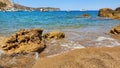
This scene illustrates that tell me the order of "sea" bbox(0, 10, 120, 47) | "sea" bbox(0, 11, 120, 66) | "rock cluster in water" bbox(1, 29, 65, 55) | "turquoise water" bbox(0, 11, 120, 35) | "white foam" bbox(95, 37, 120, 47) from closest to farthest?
"rock cluster in water" bbox(1, 29, 65, 55) → "sea" bbox(0, 11, 120, 66) → "white foam" bbox(95, 37, 120, 47) → "sea" bbox(0, 10, 120, 47) → "turquoise water" bbox(0, 11, 120, 35)

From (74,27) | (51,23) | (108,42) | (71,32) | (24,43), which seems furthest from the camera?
(51,23)

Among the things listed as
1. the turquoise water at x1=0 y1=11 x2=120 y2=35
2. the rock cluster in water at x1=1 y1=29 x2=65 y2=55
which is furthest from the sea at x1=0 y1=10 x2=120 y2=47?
the rock cluster in water at x1=1 y1=29 x2=65 y2=55

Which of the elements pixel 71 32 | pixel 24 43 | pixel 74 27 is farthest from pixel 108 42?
pixel 74 27

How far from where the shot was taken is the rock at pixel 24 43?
41.9 feet

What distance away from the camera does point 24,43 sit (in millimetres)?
13273

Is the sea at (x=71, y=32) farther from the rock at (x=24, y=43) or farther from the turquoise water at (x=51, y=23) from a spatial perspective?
the rock at (x=24, y=43)

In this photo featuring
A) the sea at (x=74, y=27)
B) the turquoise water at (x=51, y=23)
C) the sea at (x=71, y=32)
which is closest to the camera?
the sea at (x=71, y=32)

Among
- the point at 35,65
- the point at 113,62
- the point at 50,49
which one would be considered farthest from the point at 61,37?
the point at 113,62

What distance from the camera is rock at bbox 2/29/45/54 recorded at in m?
12.8

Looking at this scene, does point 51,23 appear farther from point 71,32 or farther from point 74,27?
point 71,32

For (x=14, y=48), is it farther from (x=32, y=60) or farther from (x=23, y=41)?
(x=32, y=60)

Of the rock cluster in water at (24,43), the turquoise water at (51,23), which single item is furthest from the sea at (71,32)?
the rock cluster in water at (24,43)

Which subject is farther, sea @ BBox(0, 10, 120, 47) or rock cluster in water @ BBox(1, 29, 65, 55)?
sea @ BBox(0, 10, 120, 47)

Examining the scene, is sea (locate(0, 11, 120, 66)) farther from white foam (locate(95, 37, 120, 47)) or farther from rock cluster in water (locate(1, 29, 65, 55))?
rock cluster in water (locate(1, 29, 65, 55))
